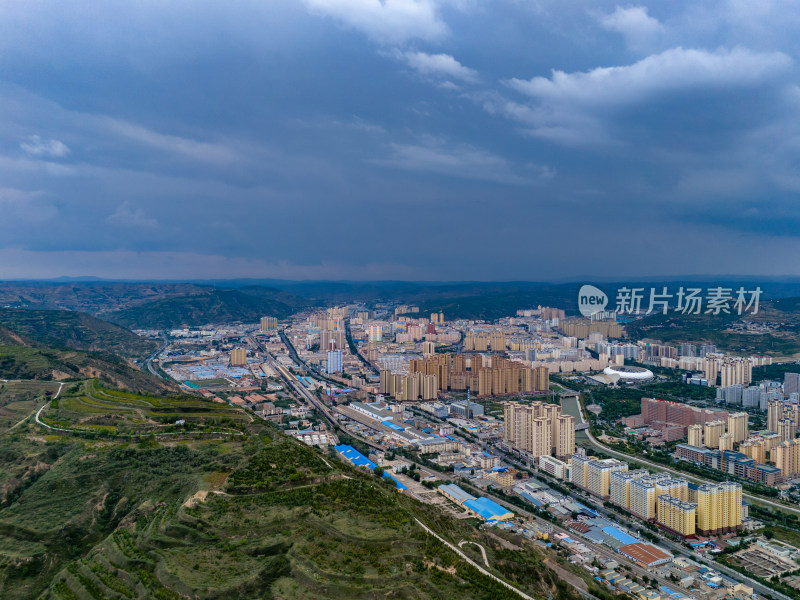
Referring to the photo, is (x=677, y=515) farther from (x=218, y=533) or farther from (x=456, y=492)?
(x=218, y=533)

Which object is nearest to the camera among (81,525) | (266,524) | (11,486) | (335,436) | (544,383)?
(266,524)

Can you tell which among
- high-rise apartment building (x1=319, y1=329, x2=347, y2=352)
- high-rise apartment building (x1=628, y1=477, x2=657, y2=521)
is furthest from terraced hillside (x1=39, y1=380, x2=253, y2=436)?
high-rise apartment building (x1=319, y1=329, x2=347, y2=352)

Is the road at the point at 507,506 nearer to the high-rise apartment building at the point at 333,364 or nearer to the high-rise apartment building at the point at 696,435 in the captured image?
the high-rise apartment building at the point at 333,364

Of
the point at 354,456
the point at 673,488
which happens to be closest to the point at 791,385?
the point at 673,488

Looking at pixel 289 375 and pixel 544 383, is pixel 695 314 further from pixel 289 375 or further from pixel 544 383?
pixel 289 375

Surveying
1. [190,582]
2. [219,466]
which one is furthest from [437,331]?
[190,582]
